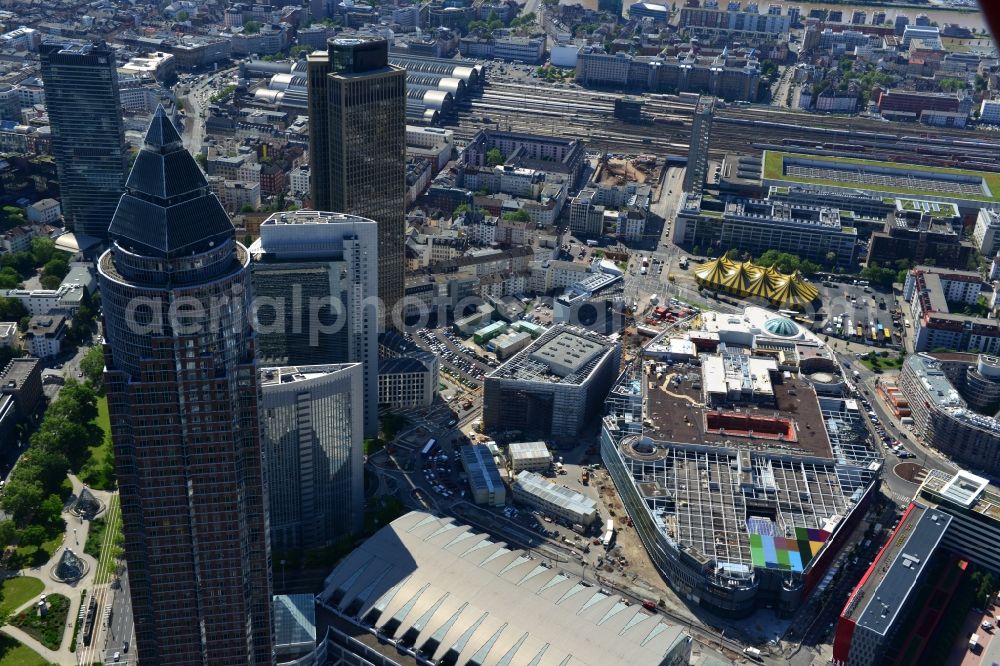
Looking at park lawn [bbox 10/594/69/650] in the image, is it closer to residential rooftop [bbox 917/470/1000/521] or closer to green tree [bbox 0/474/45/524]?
green tree [bbox 0/474/45/524]

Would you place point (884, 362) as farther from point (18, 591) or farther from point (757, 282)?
point (18, 591)

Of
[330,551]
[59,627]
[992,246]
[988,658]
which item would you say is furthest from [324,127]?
[992,246]

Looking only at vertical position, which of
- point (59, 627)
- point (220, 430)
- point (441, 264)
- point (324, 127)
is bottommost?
point (59, 627)

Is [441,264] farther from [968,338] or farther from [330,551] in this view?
[968,338]

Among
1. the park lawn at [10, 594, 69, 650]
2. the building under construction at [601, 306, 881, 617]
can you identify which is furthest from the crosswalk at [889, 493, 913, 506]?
the park lawn at [10, 594, 69, 650]

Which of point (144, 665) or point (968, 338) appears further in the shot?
point (968, 338)

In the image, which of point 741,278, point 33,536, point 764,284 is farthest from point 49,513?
point 764,284
